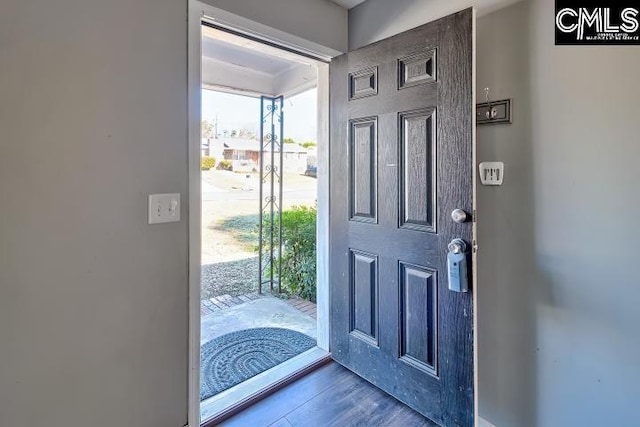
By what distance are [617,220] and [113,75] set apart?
1959 mm


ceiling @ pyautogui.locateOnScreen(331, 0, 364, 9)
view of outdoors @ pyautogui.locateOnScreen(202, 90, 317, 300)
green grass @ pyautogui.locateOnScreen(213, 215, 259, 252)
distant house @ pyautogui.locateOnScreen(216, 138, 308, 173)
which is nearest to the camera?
ceiling @ pyautogui.locateOnScreen(331, 0, 364, 9)

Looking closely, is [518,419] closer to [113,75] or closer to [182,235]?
[182,235]

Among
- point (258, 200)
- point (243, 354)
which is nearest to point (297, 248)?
point (258, 200)

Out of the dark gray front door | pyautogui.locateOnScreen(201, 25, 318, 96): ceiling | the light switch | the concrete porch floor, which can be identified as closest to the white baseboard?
the dark gray front door

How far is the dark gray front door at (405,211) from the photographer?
4.65ft

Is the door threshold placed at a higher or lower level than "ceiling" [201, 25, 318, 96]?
lower

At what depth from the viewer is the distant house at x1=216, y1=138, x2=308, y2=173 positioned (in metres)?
3.71

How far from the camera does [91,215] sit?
1.20m

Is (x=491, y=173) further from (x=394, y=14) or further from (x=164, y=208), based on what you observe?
(x=164, y=208)

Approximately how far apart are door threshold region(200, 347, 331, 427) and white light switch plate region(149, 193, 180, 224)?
1.04 metres

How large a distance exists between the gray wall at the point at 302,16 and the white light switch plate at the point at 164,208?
2.98 ft

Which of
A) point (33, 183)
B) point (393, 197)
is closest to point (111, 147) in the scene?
point (33, 183)

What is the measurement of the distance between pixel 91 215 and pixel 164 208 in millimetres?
260

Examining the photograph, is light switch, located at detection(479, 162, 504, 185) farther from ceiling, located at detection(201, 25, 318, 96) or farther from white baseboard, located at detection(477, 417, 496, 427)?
ceiling, located at detection(201, 25, 318, 96)
